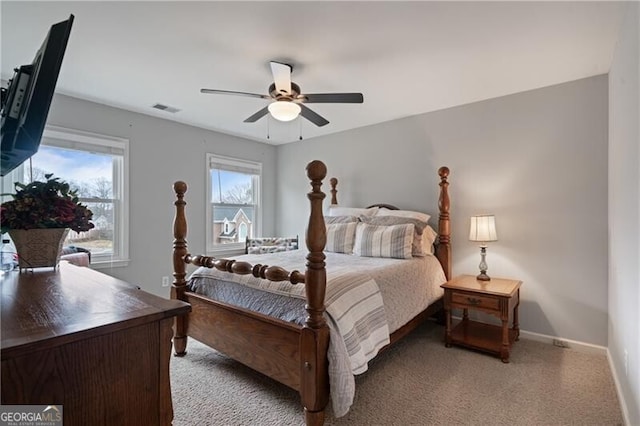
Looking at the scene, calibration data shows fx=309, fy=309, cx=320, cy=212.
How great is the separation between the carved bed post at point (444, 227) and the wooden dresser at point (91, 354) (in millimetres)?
3021

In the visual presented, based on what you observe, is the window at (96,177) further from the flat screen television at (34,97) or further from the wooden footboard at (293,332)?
the flat screen television at (34,97)

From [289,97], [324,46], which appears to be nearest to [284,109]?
[289,97]

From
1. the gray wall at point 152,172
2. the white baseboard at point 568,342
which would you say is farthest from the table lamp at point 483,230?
the gray wall at point 152,172

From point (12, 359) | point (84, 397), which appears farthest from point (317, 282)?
point (12, 359)

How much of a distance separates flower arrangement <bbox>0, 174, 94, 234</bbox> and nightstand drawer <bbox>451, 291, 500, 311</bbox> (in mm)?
2753

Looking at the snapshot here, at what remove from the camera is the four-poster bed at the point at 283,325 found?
1.70 m

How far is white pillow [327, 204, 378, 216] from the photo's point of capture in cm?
385

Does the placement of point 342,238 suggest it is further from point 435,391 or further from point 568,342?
point 568,342

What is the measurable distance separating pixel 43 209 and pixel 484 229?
125 inches

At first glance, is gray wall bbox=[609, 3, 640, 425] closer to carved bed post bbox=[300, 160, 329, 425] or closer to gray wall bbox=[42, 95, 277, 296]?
carved bed post bbox=[300, 160, 329, 425]

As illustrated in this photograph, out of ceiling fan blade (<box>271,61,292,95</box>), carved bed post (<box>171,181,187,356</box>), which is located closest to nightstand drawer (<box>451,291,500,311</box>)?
ceiling fan blade (<box>271,61,292,95</box>)

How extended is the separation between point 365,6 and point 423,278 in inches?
88.7

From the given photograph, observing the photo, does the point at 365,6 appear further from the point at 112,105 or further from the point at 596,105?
the point at 112,105

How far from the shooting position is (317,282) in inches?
67.4
